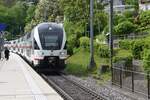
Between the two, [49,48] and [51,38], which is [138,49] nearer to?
[51,38]

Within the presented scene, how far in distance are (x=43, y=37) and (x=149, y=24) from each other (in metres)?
27.2

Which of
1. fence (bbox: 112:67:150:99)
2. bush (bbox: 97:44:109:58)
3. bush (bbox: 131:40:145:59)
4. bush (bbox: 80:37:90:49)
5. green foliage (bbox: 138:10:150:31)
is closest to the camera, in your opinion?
fence (bbox: 112:67:150:99)

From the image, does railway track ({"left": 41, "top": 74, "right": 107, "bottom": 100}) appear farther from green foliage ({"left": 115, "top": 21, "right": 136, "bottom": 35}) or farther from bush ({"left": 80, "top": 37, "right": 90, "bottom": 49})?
green foliage ({"left": 115, "top": 21, "right": 136, "bottom": 35})

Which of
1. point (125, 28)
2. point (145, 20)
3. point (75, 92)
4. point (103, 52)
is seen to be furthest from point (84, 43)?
point (75, 92)

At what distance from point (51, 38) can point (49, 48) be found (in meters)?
0.74

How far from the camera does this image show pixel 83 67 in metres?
38.4

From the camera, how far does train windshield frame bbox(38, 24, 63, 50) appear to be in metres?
35.8

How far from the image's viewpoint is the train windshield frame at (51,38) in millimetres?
35781

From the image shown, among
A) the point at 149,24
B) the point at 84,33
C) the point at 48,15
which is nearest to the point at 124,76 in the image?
the point at 149,24

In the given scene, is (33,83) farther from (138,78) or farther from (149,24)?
(149,24)

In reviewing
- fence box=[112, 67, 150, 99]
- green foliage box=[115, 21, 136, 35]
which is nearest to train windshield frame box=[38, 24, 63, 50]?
fence box=[112, 67, 150, 99]

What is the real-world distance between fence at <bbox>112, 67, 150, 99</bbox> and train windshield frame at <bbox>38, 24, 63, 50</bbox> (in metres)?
10.3

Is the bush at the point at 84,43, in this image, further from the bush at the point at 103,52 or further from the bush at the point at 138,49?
the bush at the point at 138,49

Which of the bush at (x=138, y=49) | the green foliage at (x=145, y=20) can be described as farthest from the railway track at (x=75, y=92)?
the green foliage at (x=145, y=20)
